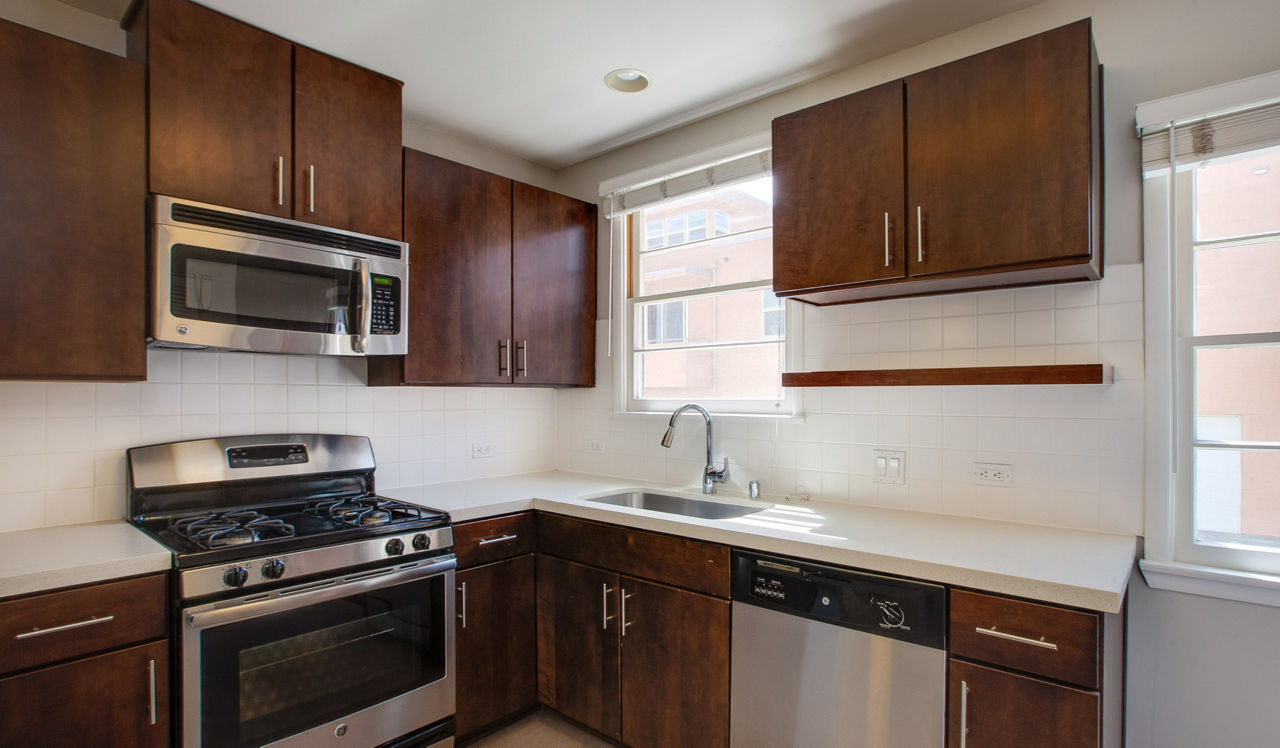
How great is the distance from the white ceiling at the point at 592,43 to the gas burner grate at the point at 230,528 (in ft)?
5.21

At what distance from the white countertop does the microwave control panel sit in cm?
92

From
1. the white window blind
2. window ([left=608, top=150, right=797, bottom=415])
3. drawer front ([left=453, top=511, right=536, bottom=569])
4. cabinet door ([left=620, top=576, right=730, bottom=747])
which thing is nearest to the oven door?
drawer front ([left=453, top=511, right=536, bottom=569])

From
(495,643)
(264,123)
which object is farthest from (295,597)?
(264,123)

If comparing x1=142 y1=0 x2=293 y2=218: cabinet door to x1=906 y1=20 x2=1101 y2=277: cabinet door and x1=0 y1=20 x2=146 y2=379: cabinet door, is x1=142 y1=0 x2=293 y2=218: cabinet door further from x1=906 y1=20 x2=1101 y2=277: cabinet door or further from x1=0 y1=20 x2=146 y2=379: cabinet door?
x1=906 y1=20 x2=1101 y2=277: cabinet door

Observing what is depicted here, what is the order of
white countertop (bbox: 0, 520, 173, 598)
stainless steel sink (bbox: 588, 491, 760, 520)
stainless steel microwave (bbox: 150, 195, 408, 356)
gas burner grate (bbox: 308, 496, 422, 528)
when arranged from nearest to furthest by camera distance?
white countertop (bbox: 0, 520, 173, 598) → stainless steel microwave (bbox: 150, 195, 408, 356) → gas burner grate (bbox: 308, 496, 422, 528) → stainless steel sink (bbox: 588, 491, 760, 520)

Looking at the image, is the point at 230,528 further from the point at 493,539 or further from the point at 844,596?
the point at 844,596

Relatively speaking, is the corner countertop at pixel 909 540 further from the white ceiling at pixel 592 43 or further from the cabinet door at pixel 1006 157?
the white ceiling at pixel 592 43

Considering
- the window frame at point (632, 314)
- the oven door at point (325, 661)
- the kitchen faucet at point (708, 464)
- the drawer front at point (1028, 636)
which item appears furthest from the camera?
the window frame at point (632, 314)

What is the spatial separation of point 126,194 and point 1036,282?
8.73 ft

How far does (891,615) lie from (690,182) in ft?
6.26

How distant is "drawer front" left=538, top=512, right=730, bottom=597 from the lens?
78.2 inches

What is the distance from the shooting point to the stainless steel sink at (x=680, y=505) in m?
2.49

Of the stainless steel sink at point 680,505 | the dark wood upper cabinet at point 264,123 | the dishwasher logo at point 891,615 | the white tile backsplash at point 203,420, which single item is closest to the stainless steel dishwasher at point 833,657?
the dishwasher logo at point 891,615

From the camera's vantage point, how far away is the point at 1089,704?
1357mm
